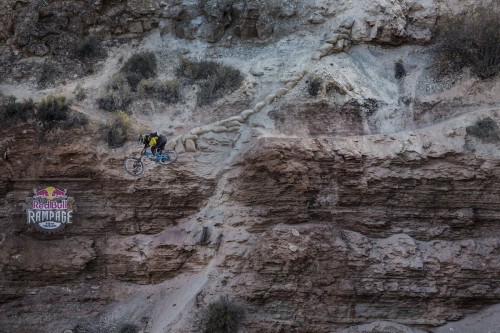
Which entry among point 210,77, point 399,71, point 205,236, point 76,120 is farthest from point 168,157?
point 399,71

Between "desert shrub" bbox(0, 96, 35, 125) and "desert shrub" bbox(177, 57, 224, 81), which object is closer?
"desert shrub" bbox(0, 96, 35, 125)

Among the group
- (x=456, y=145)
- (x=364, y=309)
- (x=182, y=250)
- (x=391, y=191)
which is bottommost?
(x=364, y=309)

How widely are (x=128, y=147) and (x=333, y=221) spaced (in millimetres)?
4958

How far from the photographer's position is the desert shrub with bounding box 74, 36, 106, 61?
17.3m

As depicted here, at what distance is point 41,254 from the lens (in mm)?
14500

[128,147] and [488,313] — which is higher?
[128,147]

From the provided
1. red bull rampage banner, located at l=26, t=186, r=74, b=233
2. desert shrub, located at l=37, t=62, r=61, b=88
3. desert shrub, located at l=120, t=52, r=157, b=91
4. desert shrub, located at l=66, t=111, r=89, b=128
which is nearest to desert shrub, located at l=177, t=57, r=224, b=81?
desert shrub, located at l=120, t=52, r=157, b=91

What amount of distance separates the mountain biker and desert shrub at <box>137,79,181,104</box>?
170 centimetres

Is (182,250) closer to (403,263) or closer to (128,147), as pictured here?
(128,147)

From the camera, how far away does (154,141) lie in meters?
14.5

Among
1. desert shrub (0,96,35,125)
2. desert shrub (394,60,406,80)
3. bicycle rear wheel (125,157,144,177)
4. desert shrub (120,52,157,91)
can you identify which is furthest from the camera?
desert shrub (120,52,157,91)

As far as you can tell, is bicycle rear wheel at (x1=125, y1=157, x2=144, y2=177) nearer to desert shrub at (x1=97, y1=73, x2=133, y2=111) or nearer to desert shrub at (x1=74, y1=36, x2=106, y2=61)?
desert shrub at (x1=97, y1=73, x2=133, y2=111)

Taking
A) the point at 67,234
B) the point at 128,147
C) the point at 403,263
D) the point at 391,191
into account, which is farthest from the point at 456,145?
the point at 67,234

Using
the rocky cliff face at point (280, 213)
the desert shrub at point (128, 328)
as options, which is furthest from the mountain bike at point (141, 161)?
the desert shrub at point (128, 328)
